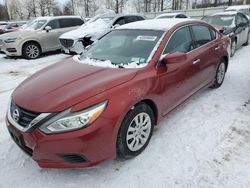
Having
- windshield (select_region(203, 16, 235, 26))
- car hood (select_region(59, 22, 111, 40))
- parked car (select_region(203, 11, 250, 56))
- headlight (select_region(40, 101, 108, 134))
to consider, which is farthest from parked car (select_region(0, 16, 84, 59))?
headlight (select_region(40, 101, 108, 134))

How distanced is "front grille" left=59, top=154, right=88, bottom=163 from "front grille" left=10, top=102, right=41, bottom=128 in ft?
1.59

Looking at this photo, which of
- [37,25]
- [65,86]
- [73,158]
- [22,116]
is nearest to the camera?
[73,158]

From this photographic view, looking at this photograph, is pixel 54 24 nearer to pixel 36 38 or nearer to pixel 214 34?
pixel 36 38

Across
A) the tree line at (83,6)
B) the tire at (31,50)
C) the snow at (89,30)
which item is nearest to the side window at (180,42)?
the snow at (89,30)

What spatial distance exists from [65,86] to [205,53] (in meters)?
2.66

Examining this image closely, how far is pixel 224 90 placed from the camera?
5258mm

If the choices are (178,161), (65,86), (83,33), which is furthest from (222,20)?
(65,86)

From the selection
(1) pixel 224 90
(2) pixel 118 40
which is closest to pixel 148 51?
(2) pixel 118 40

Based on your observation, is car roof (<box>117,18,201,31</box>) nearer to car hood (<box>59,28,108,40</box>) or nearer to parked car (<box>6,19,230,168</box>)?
parked car (<box>6,19,230,168</box>)

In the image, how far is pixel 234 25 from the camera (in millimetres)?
8727

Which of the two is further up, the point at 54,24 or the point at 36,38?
the point at 54,24

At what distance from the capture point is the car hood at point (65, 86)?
2.62 m

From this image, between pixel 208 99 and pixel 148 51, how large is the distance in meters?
1.95

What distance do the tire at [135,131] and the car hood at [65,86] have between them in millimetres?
403
